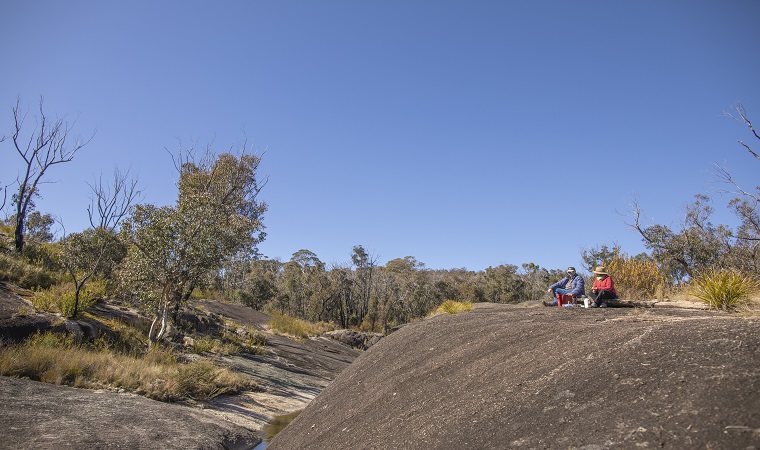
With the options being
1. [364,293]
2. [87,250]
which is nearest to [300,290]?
[364,293]

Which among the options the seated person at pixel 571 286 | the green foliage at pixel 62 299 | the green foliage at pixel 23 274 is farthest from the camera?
the green foliage at pixel 23 274

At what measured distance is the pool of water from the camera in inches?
388

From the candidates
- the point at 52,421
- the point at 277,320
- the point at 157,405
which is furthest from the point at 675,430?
the point at 277,320

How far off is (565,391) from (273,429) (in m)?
9.56

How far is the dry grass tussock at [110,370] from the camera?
9602 millimetres

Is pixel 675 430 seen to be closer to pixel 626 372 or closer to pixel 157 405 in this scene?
pixel 626 372

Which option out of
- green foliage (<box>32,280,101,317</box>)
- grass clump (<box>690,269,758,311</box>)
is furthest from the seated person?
green foliage (<box>32,280,101,317</box>)

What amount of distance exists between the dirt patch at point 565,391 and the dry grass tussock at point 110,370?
6.08 meters

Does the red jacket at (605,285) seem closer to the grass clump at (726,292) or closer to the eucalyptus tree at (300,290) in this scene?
the grass clump at (726,292)

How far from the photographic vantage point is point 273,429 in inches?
440

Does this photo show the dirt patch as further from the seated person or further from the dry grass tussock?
the dry grass tussock

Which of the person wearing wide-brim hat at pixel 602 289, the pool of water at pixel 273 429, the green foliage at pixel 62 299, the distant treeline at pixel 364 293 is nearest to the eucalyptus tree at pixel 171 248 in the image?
the green foliage at pixel 62 299

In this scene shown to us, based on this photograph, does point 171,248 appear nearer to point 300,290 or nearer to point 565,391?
point 565,391

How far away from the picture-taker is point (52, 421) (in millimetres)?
7086
